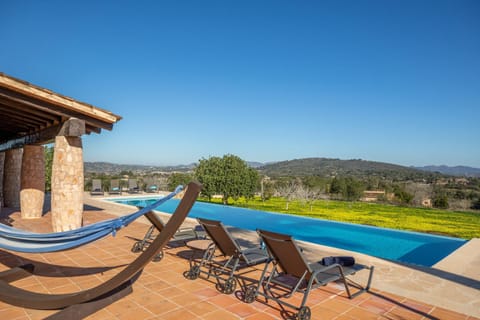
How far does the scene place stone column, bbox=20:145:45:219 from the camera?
9.51 meters

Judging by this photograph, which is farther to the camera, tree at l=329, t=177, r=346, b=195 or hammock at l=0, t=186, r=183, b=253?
tree at l=329, t=177, r=346, b=195

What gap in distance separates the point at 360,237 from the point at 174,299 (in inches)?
359

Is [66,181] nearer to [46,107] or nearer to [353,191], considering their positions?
[46,107]

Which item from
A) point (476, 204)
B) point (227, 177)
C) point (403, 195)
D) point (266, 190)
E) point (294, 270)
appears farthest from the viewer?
point (266, 190)

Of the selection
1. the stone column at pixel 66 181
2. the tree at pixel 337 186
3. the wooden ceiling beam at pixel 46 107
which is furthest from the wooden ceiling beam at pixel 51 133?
the tree at pixel 337 186

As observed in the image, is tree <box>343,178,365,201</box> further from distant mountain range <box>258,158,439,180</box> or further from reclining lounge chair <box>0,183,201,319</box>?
distant mountain range <box>258,158,439,180</box>

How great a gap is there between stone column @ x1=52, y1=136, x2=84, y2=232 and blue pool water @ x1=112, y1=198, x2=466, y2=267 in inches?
293

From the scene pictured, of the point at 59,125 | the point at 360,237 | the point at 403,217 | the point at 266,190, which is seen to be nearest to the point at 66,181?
the point at 59,125

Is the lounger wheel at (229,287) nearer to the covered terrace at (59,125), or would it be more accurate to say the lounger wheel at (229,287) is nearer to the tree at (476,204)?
the covered terrace at (59,125)

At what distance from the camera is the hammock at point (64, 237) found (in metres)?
3.39

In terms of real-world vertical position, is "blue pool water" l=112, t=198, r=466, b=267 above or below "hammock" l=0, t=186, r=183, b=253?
below

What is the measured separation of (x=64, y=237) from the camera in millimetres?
3631

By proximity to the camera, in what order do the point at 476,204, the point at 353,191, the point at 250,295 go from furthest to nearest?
1. the point at 353,191
2. the point at 476,204
3. the point at 250,295

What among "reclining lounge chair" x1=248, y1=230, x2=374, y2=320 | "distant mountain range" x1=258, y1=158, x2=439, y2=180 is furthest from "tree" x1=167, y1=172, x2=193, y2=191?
"distant mountain range" x1=258, y1=158, x2=439, y2=180
